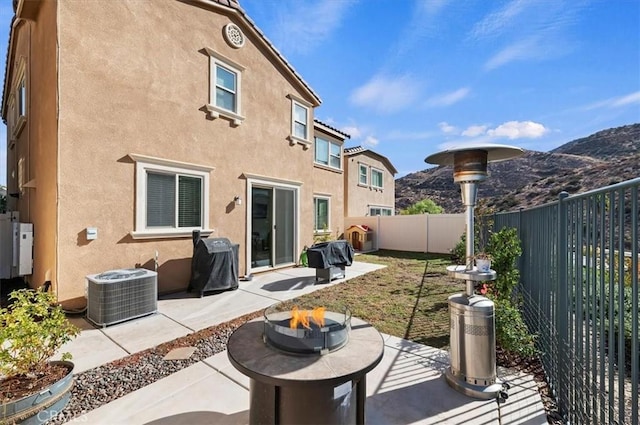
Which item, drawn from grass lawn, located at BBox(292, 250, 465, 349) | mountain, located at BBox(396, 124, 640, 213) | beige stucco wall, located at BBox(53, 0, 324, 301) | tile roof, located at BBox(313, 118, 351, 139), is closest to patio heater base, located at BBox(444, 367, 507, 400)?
grass lawn, located at BBox(292, 250, 465, 349)

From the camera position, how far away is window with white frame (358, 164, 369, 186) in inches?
669

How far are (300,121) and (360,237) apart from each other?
6.99m

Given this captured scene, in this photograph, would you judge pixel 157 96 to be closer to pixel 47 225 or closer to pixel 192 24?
pixel 192 24

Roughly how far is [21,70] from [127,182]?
5.92 meters

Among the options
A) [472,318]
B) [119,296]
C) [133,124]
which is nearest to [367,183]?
[133,124]

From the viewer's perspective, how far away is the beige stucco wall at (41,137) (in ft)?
16.8

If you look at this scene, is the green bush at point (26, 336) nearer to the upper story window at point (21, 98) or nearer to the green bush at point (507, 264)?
the green bush at point (507, 264)

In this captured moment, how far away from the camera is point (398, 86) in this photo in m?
10.2

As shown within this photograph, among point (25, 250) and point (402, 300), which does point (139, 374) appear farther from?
point (25, 250)

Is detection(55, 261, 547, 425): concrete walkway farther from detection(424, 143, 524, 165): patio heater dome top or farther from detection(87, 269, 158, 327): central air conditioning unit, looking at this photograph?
detection(424, 143, 524, 165): patio heater dome top

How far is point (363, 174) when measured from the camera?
1744 cm

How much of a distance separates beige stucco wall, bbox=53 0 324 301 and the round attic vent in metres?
0.15

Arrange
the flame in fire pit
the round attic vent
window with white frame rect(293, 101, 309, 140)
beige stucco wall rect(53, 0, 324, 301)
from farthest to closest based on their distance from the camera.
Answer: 1. window with white frame rect(293, 101, 309, 140)
2. the round attic vent
3. beige stucco wall rect(53, 0, 324, 301)
4. the flame in fire pit

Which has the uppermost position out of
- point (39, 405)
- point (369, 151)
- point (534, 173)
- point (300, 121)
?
point (534, 173)
